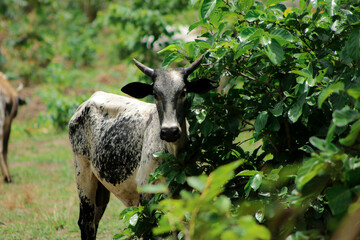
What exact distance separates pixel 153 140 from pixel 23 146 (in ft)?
27.2

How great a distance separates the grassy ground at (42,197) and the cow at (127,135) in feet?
3.51

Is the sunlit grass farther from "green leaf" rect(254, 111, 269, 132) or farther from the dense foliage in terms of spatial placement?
"green leaf" rect(254, 111, 269, 132)

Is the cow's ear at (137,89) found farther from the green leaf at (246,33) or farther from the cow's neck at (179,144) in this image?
the green leaf at (246,33)

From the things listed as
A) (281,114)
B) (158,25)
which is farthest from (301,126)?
(158,25)

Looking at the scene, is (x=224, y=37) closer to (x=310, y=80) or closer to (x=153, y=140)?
(x=310, y=80)

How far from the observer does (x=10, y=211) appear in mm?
6711

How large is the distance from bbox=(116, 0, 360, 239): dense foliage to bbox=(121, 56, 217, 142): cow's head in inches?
4.0

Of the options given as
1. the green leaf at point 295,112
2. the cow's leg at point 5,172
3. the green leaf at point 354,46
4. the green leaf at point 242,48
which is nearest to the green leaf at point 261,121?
the green leaf at point 295,112

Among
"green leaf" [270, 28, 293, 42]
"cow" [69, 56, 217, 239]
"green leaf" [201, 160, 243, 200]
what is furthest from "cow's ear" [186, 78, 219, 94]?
"green leaf" [201, 160, 243, 200]

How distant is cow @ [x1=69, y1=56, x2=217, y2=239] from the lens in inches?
146

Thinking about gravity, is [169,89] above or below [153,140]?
above

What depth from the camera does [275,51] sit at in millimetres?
2977

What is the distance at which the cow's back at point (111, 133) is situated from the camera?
4.35 meters

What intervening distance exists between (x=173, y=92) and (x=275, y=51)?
988 millimetres
